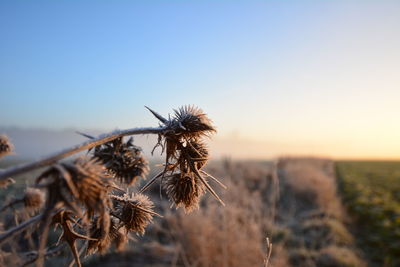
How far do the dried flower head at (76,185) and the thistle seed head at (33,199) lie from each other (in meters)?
0.68

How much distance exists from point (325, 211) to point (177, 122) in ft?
40.1

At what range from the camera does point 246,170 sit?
17453 millimetres

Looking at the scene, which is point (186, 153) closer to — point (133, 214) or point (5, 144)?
point (133, 214)

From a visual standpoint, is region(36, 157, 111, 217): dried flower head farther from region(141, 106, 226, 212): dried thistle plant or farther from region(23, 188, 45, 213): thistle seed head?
region(23, 188, 45, 213): thistle seed head

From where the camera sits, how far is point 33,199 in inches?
57.1

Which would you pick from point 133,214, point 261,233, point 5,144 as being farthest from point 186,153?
point 261,233

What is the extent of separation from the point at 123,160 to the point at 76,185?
38cm

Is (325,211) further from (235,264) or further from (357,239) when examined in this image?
(235,264)

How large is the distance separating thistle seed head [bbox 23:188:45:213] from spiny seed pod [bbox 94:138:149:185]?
49cm

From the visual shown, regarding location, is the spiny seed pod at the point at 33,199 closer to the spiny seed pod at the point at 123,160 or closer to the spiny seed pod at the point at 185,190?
the spiny seed pod at the point at 123,160

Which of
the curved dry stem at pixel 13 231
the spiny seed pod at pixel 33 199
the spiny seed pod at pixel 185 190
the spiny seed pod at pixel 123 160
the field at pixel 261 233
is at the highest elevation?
the spiny seed pod at pixel 123 160

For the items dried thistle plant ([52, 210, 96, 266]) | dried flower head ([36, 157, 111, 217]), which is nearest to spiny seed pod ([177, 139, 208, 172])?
dried flower head ([36, 157, 111, 217])

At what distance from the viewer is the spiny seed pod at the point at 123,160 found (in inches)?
43.4

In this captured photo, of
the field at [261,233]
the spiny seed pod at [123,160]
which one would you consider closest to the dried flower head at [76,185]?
the spiny seed pod at [123,160]
